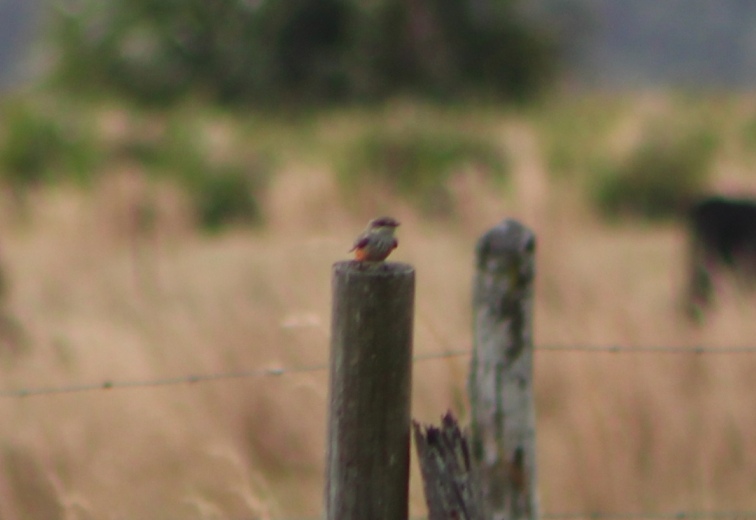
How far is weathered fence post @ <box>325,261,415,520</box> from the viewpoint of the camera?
1.74 metres

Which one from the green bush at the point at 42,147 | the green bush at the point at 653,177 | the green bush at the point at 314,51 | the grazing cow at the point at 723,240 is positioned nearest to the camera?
the grazing cow at the point at 723,240

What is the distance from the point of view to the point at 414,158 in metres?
11.7

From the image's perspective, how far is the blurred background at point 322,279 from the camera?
3840 mm

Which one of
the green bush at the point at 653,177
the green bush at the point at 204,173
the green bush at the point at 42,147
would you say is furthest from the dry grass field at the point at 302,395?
the green bush at the point at 42,147

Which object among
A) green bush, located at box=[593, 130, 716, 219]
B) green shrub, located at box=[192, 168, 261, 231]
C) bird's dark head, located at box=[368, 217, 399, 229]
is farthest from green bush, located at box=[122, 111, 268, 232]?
bird's dark head, located at box=[368, 217, 399, 229]

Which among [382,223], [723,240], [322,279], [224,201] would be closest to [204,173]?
[224,201]

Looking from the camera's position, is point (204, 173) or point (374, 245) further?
point (204, 173)

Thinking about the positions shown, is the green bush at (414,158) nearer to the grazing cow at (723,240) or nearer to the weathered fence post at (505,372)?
the grazing cow at (723,240)

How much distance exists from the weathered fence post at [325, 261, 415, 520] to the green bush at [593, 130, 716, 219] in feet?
28.4

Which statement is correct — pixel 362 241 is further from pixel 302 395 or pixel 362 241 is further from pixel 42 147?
pixel 42 147

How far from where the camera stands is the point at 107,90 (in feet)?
73.2

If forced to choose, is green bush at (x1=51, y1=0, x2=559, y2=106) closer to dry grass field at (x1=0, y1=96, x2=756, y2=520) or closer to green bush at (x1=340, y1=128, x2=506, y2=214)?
green bush at (x1=340, y1=128, x2=506, y2=214)

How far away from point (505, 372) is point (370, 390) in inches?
17.6

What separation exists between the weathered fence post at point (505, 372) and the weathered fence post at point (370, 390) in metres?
0.35
